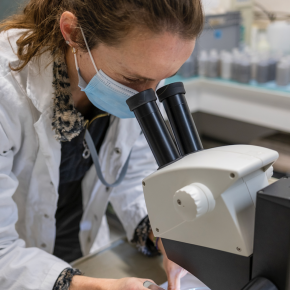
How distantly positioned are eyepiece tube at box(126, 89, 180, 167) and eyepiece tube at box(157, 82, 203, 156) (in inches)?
1.6

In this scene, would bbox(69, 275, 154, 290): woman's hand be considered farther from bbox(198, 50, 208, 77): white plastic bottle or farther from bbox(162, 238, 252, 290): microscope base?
bbox(198, 50, 208, 77): white plastic bottle

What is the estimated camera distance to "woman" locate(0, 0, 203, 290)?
734 millimetres

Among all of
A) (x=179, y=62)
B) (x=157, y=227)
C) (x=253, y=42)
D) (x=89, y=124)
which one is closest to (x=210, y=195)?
(x=157, y=227)

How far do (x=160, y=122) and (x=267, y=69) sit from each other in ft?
5.84

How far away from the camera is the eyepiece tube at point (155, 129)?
26.6 inches

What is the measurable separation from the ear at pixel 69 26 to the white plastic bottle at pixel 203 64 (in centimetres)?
182

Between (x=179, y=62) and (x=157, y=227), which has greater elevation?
(x=179, y=62)

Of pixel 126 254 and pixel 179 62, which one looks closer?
pixel 179 62

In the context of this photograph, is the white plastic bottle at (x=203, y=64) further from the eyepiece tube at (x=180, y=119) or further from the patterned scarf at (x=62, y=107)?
the eyepiece tube at (x=180, y=119)

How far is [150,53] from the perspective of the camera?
0.73 m

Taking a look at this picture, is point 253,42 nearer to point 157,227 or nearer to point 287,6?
point 287,6

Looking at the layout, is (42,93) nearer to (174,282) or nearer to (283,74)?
(174,282)

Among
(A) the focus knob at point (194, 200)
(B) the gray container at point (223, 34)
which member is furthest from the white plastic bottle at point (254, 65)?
(A) the focus knob at point (194, 200)

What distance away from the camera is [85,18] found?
771 mm
